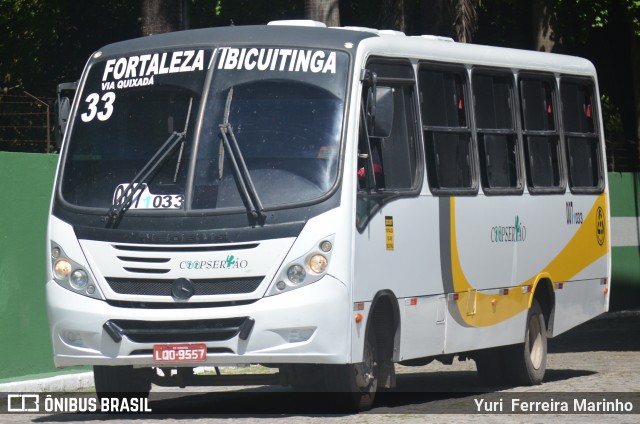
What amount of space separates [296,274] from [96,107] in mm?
2352

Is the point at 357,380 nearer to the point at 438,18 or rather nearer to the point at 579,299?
the point at 579,299

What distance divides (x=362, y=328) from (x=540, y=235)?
4307mm

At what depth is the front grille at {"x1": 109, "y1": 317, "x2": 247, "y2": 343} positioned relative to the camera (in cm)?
1177

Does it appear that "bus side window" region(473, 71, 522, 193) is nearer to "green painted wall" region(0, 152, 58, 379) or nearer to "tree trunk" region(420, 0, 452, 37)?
"green painted wall" region(0, 152, 58, 379)

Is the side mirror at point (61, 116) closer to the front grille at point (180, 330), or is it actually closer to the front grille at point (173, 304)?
the front grille at point (173, 304)

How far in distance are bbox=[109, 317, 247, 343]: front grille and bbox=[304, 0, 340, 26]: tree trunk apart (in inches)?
321

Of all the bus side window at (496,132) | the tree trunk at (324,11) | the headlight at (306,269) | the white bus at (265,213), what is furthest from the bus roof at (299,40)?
the tree trunk at (324,11)

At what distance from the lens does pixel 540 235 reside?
52.3 feet

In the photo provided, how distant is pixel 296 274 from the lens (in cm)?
1173

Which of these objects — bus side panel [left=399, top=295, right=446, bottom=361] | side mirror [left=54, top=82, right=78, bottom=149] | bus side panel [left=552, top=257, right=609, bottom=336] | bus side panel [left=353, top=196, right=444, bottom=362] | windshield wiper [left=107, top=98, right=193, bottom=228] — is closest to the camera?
windshield wiper [left=107, top=98, right=193, bottom=228]

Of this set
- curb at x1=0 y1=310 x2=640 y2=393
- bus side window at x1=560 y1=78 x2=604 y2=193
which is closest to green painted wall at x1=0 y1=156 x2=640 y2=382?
curb at x1=0 y1=310 x2=640 y2=393

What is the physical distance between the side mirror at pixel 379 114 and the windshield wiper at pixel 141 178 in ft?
4.60

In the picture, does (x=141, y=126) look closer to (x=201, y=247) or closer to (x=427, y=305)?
(x=201, y=247)

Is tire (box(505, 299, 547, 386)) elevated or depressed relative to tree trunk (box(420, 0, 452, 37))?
depressed
